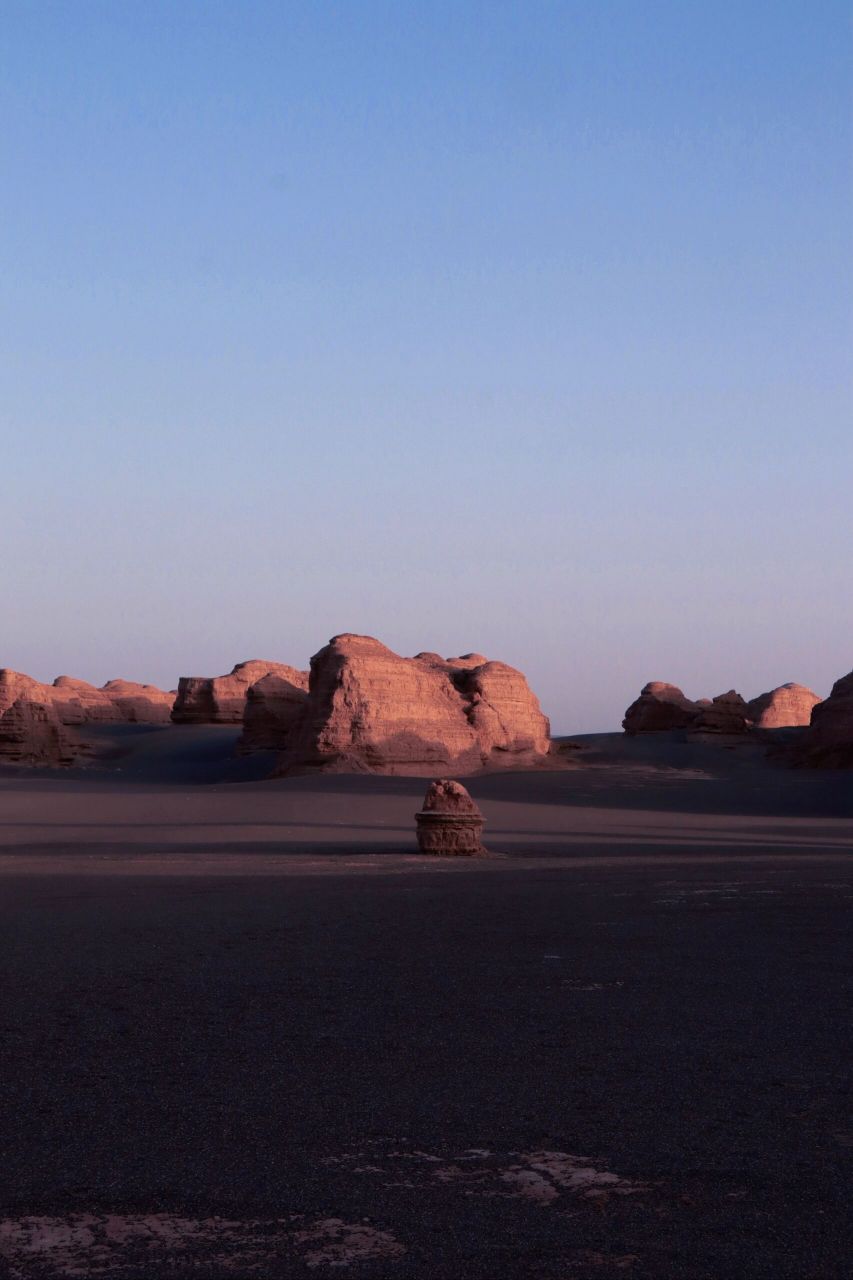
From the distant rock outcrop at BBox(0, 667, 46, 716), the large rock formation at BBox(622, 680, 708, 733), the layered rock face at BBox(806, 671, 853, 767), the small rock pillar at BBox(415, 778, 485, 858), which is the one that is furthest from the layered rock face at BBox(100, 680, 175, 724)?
the small rock pillar at BBox(415, 778, 485, 858)

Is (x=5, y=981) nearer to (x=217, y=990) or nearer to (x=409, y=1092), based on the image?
(x=217, y=990)

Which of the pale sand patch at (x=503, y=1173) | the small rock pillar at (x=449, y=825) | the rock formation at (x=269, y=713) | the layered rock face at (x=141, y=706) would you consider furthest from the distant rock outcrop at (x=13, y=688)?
the pale sand patch at (x=503, y=1173)

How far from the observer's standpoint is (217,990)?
7.93 metres

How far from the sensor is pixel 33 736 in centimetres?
5103

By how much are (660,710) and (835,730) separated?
1314 centimetres

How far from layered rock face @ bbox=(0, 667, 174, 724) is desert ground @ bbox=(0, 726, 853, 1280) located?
41327 millimetres

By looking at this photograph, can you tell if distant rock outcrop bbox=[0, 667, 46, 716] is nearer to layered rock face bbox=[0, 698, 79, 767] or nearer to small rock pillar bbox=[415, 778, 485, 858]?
layered rock face bbox=[0, 698, 79, 767]

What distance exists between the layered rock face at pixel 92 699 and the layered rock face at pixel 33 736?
Answer: 5.79 ft

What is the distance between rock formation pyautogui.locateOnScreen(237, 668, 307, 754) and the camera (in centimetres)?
5162

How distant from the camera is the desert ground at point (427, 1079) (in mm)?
3811

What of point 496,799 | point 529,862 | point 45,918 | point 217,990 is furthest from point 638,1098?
point 496,799

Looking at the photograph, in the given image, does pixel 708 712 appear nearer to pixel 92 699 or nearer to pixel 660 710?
pixel 660 710

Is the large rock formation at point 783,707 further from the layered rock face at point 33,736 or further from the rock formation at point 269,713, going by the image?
the layered rock face at point 33,736

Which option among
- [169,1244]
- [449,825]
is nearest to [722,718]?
[449,825]
